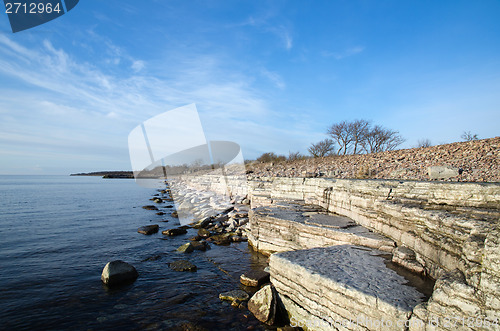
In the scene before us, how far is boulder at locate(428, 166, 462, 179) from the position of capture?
861cm

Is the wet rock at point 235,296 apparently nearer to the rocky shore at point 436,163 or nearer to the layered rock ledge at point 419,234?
the layered rock ledge at point 419,234

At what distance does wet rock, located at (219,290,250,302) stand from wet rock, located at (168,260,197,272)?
168cm

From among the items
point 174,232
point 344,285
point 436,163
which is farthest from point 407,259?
point 436,163

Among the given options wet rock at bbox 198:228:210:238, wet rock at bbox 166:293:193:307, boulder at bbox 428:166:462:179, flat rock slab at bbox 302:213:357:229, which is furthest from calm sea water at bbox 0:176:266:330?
boulder at bbox 428:166:462:179

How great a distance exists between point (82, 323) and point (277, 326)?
3.32 meters

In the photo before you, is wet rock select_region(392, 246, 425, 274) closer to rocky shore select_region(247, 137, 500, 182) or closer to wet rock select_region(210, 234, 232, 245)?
wet rock select_region(210, 234, 232, 245)

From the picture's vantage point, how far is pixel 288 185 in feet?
33.0

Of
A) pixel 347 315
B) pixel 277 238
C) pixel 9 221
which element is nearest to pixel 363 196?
pixel 277 238

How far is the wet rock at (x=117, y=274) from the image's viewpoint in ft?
17.5

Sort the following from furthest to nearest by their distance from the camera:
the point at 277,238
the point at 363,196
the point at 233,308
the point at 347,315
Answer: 1. the point at 277,238
2. the point at 363,196
3. the point at 233,308
4. the point at 347,315

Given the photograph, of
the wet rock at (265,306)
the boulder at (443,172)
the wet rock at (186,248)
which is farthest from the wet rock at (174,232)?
the boulder at (443,172)

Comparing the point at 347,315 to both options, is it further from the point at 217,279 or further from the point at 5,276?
the point at 5,276

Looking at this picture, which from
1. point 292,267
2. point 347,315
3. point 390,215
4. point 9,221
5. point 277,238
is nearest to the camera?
point 347,315

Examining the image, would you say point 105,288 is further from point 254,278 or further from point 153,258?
point 254,278
